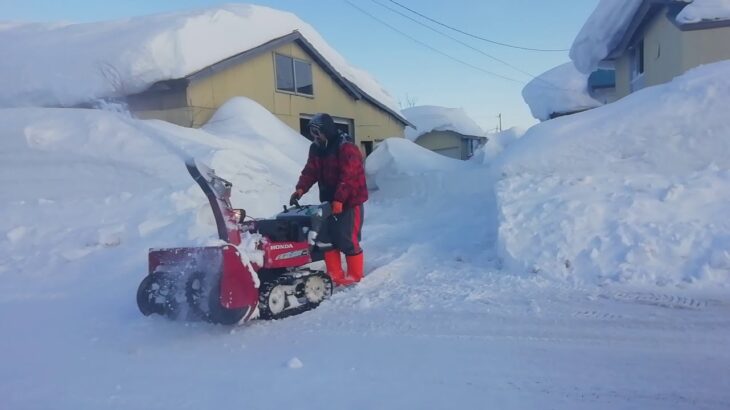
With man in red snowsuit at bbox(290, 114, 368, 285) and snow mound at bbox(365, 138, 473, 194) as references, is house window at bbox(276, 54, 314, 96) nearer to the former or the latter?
snow mound at bbox(365, 138, 473, 194)

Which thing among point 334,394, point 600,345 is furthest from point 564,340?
point 334,394

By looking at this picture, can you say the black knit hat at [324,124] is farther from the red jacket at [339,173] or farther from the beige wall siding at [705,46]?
the beige wall siding at [705,46]

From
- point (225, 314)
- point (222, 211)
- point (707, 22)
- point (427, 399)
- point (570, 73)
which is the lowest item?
point (427, 399)

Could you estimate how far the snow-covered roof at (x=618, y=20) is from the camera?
446 inches

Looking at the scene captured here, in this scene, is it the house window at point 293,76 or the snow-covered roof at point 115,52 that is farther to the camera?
the house window at point 293,76

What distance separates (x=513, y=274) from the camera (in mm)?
5539

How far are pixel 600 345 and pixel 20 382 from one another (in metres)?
3.97

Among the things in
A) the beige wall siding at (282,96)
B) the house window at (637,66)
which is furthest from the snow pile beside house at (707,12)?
the beige wall siding at (282,96)

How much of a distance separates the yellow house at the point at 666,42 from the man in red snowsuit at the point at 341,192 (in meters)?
9.40

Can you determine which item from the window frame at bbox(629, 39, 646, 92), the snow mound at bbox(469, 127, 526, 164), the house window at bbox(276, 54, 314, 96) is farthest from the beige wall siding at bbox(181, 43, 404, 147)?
the window frame at bbox(629, 39, 646, 92)

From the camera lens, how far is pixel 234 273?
14.3 feet

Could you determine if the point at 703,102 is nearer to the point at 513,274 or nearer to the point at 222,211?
the point at 513,274

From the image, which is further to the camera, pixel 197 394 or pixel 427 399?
pixel 197 394

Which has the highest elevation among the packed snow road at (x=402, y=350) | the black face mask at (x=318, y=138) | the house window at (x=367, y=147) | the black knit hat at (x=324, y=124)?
the house window at (x=367, y=147)
